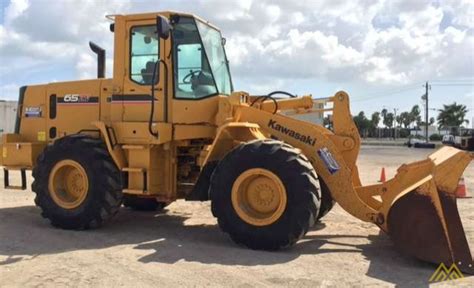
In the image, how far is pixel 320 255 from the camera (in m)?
6.68

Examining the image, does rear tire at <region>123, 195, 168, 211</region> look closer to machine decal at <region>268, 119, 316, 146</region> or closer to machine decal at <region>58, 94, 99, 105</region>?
machine decal at <region>58, 94, 99, 105</region>

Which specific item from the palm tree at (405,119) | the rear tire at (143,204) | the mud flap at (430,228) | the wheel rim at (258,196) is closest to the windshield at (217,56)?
the wheel rim at (258,196)

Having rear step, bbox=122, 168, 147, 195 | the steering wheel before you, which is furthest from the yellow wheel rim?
the steering wheel

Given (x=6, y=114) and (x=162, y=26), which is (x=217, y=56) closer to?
(x=162, y=26)

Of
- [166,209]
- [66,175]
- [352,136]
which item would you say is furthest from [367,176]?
[66,175]

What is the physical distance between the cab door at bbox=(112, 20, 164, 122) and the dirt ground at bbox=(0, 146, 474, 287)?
1800mm

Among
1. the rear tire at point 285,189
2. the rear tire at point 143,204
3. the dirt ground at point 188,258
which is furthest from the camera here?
the rear tire at point 143,204

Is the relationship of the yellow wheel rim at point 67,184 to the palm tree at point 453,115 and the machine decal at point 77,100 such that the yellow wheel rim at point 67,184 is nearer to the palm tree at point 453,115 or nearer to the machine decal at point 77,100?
the machine decal at point 77,100

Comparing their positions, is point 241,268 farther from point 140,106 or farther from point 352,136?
point 140,106

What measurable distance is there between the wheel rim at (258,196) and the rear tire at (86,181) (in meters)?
2.01

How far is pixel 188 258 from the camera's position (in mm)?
6465

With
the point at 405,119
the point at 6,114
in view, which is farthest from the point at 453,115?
the point at 6,114

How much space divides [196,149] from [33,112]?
3.08m

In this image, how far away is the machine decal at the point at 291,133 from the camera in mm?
7527
